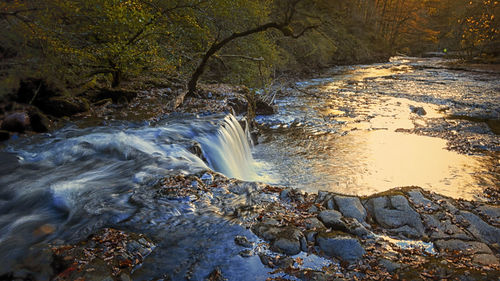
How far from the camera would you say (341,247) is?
4.08 metres

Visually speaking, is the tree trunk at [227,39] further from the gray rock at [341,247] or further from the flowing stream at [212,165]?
the gray rock at [341,247]

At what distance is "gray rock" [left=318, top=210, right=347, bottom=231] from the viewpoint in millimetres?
4543

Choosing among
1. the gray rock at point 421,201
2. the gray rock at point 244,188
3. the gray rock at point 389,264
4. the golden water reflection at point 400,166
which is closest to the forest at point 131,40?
the golden water reflection at point 400,166

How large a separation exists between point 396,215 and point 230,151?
5605 millimetres

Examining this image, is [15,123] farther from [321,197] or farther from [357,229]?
[357,229]

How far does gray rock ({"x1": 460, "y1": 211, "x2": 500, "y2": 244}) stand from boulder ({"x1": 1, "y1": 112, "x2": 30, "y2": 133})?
35.8 feet

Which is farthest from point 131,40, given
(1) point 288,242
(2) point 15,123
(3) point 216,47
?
(1) point 288,242

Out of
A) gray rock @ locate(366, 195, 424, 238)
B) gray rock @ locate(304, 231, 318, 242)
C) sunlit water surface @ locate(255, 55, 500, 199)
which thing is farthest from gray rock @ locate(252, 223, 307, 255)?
sunlit water surface @ locate(255, 55, 500, 199)

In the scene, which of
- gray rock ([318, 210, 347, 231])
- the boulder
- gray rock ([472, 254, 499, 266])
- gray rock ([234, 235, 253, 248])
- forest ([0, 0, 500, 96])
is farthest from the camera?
forest ([0, 0, 500, 96])

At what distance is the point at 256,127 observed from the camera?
13.7 m

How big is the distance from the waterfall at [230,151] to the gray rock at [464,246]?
17.8ft

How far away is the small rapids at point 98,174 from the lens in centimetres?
445

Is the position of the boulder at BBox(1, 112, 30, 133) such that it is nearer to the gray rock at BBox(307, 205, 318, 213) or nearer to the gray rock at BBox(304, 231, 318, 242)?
the gray rock at BBox(307, 205, 318, 213)

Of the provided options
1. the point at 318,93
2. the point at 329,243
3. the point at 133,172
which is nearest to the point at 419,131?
the point at 318,93
